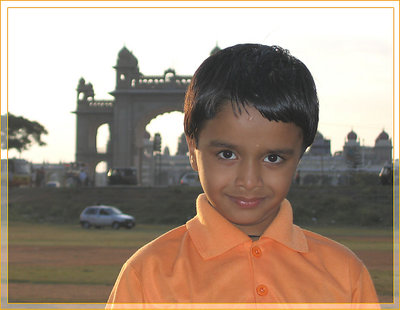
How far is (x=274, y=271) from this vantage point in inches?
71.2

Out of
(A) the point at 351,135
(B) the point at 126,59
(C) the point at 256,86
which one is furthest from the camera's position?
(A) the point at 351,135

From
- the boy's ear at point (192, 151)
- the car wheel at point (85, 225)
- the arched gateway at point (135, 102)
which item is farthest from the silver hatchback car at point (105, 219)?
the boy's ear at point (192, 151)

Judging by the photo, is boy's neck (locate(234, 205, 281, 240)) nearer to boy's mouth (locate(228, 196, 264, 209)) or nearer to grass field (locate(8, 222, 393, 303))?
boy's mouth (locate(228, 196, 264, 209))

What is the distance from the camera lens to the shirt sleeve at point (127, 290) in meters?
1.73

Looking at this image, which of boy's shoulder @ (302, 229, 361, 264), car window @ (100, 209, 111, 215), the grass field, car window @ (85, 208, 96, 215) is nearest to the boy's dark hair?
boy's shoulder @ (302, 229, 361, 264)

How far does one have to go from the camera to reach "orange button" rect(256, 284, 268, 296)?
1749 millimetres

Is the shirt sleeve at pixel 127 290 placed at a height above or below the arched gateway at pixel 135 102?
below

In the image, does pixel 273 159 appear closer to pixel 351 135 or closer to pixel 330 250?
pixel 330 250

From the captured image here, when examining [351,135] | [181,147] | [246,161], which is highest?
[351,135]

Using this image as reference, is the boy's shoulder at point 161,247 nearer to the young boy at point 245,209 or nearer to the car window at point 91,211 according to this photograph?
the young boy at point 245,209

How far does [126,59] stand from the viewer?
4141 cm

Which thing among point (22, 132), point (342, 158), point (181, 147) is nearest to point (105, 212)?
point (22, 132)

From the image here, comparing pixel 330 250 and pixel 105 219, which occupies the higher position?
pixel 330 250

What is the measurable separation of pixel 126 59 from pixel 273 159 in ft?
132
